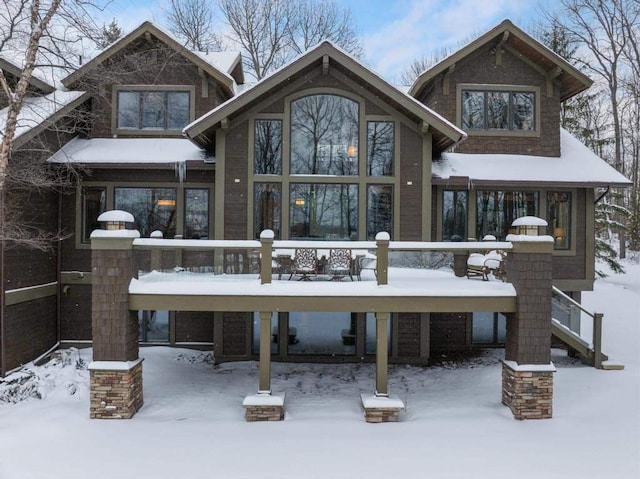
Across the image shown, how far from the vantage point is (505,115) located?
12.4m

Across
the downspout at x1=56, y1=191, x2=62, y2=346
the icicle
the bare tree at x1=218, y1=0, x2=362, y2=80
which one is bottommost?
the downspout at x1=56, y1=191, x2=62, y2=346

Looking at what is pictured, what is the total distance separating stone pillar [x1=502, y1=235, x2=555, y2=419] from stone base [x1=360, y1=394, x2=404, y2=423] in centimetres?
217

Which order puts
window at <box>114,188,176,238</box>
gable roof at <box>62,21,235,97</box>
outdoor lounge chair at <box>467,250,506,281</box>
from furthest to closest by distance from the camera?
1. window at <box>114,188,176,238</box>
2. gable roof at <box>62,21,235,97</box>
3. outdoor lounge chair at <box>467,250,506,281</box>

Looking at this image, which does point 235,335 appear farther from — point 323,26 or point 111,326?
point 323,26

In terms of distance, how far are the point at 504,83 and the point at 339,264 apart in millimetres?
7849

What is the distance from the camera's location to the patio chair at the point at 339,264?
28.1ft

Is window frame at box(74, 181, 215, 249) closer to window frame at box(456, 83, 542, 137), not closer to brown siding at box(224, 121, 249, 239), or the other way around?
brown siding at box(224, 121, 249, 239)

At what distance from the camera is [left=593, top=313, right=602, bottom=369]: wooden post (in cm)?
1021

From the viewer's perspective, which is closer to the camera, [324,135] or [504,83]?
[324,135]

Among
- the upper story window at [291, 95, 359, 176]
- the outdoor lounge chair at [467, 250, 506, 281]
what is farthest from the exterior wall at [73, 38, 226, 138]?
the outdoor lounge chair at [467, 250, 506, 281]

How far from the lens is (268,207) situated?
35.3 ft

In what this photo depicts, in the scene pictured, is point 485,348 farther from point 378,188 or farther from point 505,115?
point 505,115

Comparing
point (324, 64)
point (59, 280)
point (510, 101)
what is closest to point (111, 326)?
point (59, 280)

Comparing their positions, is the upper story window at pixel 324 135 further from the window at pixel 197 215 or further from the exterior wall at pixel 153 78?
the exterior wall at pixel 153 78
